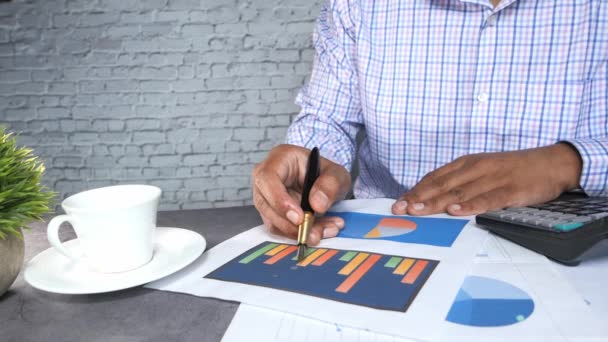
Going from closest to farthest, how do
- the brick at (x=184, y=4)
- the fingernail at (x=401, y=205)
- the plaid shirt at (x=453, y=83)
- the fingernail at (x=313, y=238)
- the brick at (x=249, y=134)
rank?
the fingernail at (x=313, y=238)
the fingernail at (x=401, y=205)
the plaid shirt at (x=453, y=83)
the brick at (x=184, y=4)
the brick at (x=249, y=134)

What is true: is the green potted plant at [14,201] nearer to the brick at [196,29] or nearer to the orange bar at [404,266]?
the orange bar at [404,266]

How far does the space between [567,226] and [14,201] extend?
0.55m

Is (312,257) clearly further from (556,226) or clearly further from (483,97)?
(483,97)

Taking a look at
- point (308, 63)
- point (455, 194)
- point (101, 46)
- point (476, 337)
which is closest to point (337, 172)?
point (455, 194)

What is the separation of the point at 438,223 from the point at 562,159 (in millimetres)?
246

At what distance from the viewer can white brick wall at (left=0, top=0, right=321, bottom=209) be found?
207 cm

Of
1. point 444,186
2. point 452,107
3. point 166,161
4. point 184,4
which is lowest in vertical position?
point 166,161

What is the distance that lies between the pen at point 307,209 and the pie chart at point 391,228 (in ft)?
0.26

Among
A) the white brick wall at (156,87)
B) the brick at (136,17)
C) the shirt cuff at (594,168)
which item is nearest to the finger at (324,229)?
the shirt cuff at (594,168)

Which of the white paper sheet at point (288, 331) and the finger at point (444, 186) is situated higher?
the finger at point (444, 186)

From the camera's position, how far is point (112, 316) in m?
0.38

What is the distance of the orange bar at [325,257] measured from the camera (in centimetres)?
46

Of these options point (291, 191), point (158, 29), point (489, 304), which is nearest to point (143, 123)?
point (158, 29)

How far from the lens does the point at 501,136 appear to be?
841 millimetres
